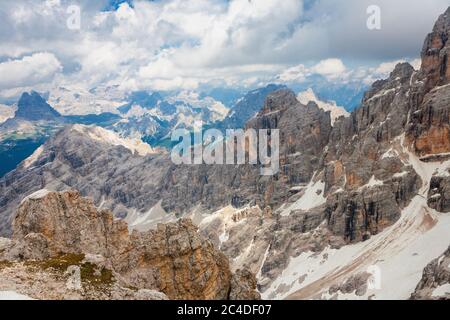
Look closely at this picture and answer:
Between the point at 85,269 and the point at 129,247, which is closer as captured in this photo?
the point at 85,269

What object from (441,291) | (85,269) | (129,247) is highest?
(85,269)

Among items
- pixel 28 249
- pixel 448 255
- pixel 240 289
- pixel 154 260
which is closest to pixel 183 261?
pixel 154 260

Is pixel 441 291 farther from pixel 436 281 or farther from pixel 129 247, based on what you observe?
pixel 129 247

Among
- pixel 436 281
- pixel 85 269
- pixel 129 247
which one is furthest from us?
pixel 436 281

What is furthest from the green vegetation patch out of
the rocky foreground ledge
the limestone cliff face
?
the limestone cliff face

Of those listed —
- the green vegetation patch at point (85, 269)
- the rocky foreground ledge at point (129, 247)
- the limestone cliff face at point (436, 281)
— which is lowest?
the limestone cliff face at point (436, 281)

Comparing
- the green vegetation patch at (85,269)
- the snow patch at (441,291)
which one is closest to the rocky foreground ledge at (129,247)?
the green vegetation patch at (85,269)

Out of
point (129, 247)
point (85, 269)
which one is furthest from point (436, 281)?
point (85, 269)

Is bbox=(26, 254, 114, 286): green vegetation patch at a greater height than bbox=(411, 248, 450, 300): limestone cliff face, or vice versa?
bbox=(26, 254, 114, 286): green vegetation patch

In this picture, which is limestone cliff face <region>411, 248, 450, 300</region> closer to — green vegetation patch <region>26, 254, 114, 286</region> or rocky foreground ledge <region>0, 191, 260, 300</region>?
rocky foreground ledge <region>0, 191, 260, 300</region>

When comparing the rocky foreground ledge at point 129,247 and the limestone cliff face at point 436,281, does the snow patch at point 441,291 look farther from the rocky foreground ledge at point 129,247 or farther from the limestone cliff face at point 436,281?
the rocky foreground ledge at point 129,247

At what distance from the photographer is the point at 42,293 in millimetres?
43094

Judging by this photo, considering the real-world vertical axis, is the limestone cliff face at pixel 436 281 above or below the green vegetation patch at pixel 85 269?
below
